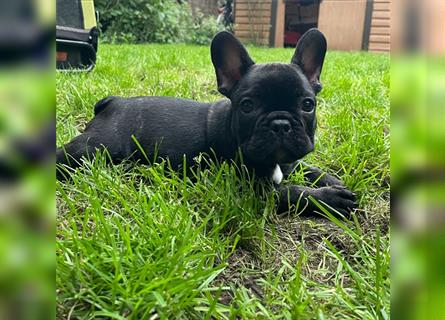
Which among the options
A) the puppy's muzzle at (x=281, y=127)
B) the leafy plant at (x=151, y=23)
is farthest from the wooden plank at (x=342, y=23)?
the puppy's muzzle at (x=281, y=127)

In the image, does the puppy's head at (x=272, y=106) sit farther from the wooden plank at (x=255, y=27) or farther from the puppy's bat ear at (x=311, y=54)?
the wooden plank at (x=255, y=27)

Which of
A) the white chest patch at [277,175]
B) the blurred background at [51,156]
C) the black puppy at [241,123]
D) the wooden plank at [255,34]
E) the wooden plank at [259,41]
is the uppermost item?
the blurred background at [51,156]

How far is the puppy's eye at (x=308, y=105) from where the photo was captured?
71.3 inches

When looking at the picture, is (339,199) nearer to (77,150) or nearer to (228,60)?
(228,60)

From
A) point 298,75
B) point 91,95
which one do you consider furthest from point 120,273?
point 91,95

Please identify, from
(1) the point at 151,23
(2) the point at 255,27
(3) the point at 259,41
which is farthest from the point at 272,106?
(2) the point at 255,27

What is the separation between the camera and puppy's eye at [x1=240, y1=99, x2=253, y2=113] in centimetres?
182

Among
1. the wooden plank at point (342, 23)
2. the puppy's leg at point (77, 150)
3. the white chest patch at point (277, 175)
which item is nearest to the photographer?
the white chest patch at point (277, 175)

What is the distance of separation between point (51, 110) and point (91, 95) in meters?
3.03

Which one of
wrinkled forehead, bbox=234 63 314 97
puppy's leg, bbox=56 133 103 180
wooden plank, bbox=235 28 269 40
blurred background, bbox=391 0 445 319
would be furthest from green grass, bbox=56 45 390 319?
wooden plank, bbox=235 28 269 40

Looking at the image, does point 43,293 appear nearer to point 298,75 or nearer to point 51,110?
point 51,110

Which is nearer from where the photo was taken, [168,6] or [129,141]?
[129,141]

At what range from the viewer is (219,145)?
80.7 inches

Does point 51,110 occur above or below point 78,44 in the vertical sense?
above
